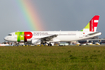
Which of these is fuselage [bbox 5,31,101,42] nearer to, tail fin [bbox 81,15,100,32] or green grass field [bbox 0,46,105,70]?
tail fin [bbox 81,15,100,32]

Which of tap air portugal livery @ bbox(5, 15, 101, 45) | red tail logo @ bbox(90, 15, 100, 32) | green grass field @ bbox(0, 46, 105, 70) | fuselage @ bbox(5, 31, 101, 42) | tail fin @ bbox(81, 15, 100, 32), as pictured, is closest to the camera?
green grass field @ bbox(0, 46, 105, 70)

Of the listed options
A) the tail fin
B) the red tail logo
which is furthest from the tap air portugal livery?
the red tail logo

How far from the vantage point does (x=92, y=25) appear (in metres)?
63.1

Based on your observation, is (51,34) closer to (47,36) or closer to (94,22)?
(47,36)

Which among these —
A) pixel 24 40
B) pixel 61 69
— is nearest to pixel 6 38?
pixel 24 40

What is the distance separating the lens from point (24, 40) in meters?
56.3

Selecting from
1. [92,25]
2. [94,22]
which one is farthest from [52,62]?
[94,22]

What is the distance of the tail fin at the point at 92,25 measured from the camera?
62406 mm

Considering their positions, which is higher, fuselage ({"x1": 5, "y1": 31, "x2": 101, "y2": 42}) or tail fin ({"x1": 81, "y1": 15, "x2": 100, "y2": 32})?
tail fin ({"x1": 81, "y1": 15, "x2": 100, "y2": 32})

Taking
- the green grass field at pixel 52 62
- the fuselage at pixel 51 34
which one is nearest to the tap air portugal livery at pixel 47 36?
the fuselage at pixel 51 34

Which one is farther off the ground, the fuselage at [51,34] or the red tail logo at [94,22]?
the red tail logo at [94,22]

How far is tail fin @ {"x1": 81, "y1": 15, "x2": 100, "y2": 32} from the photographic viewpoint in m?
62.4

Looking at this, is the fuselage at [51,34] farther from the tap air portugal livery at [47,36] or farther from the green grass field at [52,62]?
the green grass field at [52,62]

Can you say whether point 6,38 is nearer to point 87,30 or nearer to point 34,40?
point 34,40
